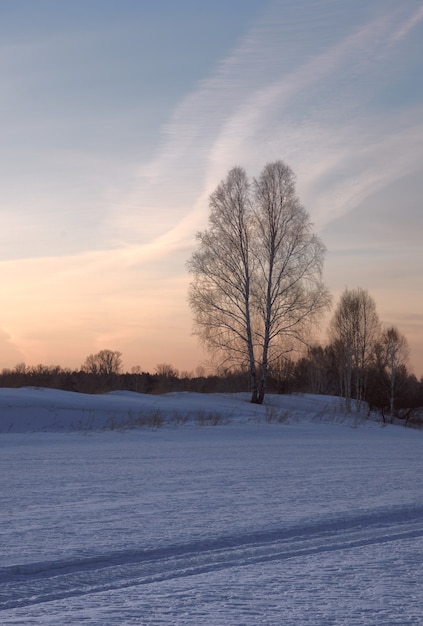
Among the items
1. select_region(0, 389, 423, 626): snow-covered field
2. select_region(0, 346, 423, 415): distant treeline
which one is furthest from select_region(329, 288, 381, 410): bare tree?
select_region(0, 389, 423, 626): snow-covered field

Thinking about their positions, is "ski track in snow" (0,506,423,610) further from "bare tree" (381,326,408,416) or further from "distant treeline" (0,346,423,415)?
"bare tree" (381,326,408,416)

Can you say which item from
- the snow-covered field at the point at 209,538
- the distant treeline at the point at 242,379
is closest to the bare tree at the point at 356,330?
the distant treeline at the point at 242,379

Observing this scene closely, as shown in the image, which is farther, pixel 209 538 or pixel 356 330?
pixel 356 330

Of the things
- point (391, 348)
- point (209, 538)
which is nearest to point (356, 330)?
point (391, 348)

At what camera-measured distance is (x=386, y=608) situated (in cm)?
284

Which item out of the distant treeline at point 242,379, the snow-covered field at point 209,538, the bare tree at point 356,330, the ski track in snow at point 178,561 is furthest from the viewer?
the bare tree at point 356,330

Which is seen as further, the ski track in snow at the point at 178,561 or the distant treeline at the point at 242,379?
the distant treeline at the point at 242,379

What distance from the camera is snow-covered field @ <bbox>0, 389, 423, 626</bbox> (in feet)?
9.36

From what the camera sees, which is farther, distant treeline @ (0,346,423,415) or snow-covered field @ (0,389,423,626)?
distant treeline @ (0,346,423,415)

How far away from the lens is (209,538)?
4.20 m

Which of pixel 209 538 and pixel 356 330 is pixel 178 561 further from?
pixel 356 330

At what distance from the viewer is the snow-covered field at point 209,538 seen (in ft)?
9.36

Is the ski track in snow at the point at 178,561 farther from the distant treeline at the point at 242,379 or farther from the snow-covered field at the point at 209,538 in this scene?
the distant treeline at the point at 242,379

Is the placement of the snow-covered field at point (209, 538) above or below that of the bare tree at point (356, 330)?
below
